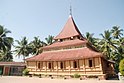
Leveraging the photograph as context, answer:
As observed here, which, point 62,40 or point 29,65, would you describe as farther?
point 62,40

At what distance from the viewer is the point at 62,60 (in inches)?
992

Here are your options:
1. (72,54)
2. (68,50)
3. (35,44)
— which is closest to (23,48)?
(35,44)

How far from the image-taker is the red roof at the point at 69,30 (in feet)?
106

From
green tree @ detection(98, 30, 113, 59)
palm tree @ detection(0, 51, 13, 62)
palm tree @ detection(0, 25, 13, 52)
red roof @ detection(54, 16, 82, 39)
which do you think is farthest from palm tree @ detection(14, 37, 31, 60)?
green tree @ detection(98, 30, 113, 59)

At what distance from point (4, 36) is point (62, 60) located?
2204 cm

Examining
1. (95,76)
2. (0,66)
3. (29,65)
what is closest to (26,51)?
(0,66)

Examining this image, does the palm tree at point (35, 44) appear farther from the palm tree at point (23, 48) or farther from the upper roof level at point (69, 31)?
the upper roof level at point (69, 31)

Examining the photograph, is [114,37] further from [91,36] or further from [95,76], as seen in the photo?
[95,76]

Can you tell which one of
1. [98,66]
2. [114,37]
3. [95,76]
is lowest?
[95,76]

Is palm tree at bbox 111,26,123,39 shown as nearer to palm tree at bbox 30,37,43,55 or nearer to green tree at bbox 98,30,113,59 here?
green tree at bbox 98,30,113,59

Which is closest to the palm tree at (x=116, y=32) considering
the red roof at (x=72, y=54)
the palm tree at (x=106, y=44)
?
the palm tree at (x=106, y=44)

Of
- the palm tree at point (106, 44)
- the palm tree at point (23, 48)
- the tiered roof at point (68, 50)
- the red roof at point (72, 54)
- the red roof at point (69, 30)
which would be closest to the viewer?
the red roof at point (72, 54)

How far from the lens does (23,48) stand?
47.0 m

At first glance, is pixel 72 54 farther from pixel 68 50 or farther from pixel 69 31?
pixel 69 31
